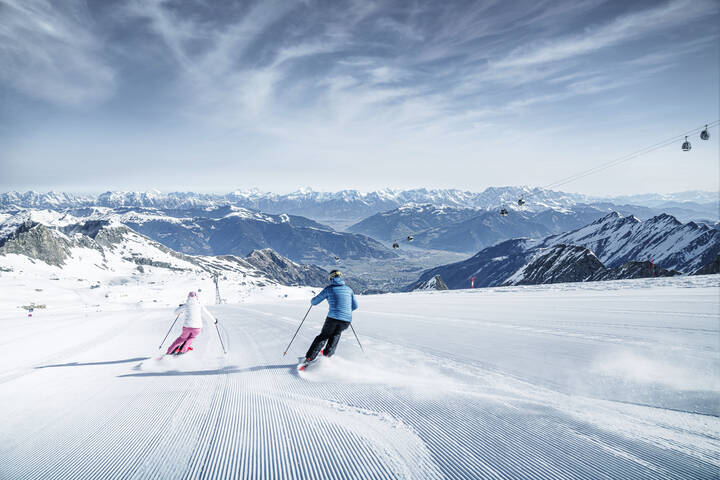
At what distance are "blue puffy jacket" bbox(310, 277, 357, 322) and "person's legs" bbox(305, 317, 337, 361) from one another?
Result: 0.63 feet

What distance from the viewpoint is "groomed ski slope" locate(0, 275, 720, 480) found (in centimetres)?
349

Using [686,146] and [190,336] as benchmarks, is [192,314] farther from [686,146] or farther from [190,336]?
[686,146]

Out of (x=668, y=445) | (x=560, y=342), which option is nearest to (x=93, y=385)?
(x=668, y=445)

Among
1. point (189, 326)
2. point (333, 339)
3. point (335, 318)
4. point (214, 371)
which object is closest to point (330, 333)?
point (333, 339)

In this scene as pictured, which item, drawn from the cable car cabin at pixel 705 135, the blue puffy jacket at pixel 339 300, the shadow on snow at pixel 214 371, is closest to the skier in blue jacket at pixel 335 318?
the blue puffy jacket at pixel 339 300

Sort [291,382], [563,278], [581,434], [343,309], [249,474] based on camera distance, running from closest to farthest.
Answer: [249,474] → [581,434] → [291,382] → [343,309] → [563,278]

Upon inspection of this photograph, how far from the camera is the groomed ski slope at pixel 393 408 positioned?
3.49 metres

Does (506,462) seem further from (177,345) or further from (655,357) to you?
(177,345)

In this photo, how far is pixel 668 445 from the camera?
3572 millimetres

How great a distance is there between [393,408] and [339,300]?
316 cm

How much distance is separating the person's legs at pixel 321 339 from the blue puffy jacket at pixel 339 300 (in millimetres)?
193

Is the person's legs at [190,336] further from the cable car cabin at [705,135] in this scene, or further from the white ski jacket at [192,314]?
the cable car cabin at [705,135]

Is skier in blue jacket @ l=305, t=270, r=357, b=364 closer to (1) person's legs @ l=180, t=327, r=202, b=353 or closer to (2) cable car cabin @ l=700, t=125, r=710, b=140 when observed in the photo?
(1) person's legs @ l=180, t=327, r=202, b=353

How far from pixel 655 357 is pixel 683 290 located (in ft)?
38.7
